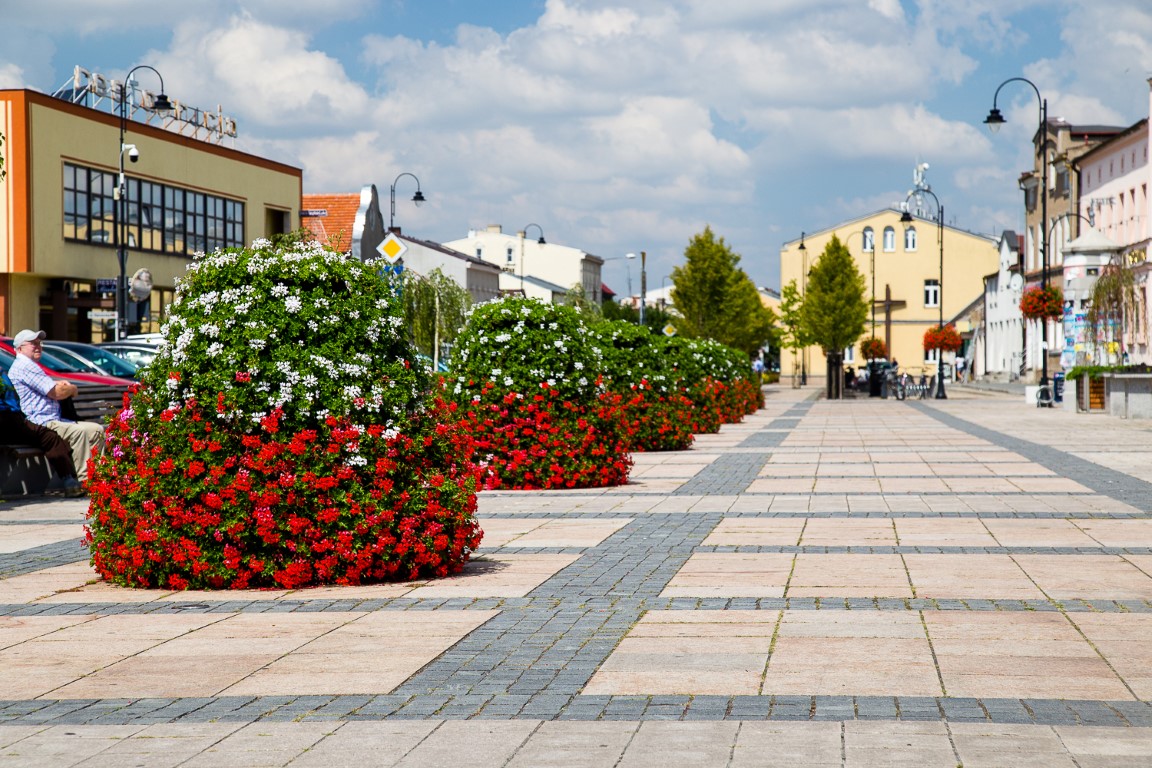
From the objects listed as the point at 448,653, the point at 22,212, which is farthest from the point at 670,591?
the point at 22,212

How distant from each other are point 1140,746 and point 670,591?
3766mm

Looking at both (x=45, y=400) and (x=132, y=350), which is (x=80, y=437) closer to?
(x=45, y=400)

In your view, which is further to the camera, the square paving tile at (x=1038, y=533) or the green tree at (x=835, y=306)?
the green tree at (x=835, y=306)

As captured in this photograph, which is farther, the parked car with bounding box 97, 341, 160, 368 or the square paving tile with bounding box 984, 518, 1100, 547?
the parked car with bounding box 97, 341, 160, 368

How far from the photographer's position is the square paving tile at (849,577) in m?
8.48

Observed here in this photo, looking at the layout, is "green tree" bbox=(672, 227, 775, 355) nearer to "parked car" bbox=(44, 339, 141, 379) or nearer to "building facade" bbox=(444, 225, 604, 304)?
"parked car" bbox=(44, 339, 141, 379)

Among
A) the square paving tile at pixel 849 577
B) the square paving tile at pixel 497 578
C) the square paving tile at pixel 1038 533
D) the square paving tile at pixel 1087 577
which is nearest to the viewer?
the square paving tile at pixel 1087 577

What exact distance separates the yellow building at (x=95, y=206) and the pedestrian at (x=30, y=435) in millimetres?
26531

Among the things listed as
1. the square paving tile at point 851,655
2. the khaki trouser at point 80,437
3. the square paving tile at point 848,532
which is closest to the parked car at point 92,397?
the khaki trouser at point 80,437

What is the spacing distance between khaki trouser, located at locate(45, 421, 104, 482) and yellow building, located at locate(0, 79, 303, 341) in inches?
1045

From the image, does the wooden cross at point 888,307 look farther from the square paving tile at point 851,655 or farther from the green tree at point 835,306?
the square paving tile at point 851,655

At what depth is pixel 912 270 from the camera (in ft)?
353

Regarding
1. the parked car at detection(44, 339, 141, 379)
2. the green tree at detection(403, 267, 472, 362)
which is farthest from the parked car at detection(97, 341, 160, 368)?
the green tree at detection(403, 267, 472, 362)

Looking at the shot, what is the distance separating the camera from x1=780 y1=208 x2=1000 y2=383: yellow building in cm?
10706
